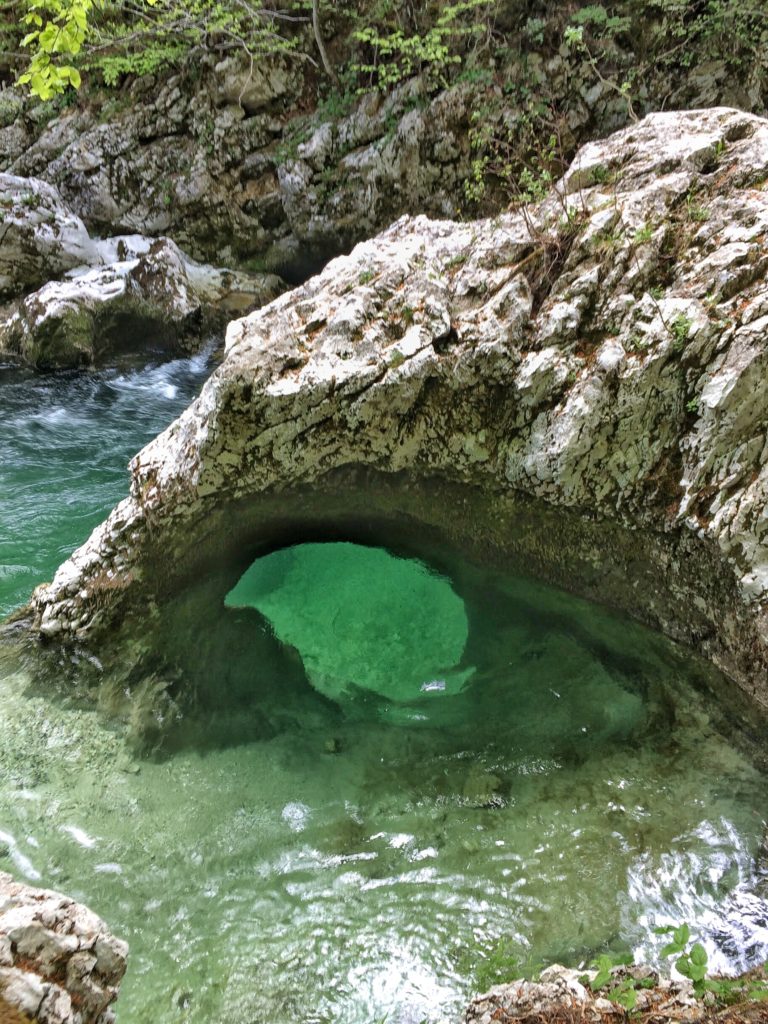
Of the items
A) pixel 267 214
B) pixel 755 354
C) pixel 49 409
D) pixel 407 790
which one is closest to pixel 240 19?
pixel 267 214

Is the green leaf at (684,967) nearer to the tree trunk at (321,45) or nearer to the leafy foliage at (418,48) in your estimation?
the leafy foliage at (418,48)

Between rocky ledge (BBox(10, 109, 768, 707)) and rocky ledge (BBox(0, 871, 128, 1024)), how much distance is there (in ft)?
8.76

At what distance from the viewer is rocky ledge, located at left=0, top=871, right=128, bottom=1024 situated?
173cm

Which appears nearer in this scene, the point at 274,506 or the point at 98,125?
the point at 274,506

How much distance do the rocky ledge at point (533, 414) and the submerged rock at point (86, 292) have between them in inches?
281

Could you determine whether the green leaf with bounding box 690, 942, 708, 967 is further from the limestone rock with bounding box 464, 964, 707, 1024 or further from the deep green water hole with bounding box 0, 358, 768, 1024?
the deep green water hole with bounding box 0, 358, 768, 1024

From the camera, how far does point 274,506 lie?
4480 mm

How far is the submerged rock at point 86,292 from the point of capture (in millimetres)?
10189

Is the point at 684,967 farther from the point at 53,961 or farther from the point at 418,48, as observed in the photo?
the point at 418,48

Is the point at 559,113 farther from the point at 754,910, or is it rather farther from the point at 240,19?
the point at 754,910

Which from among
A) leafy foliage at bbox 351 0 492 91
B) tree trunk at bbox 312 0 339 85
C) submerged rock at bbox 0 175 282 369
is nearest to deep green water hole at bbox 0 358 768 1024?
submerged rock at bbox 0 175 282 369

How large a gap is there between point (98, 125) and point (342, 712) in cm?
1406

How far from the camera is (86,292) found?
10.2 m

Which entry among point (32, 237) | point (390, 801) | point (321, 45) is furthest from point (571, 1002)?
point (321, 45)
